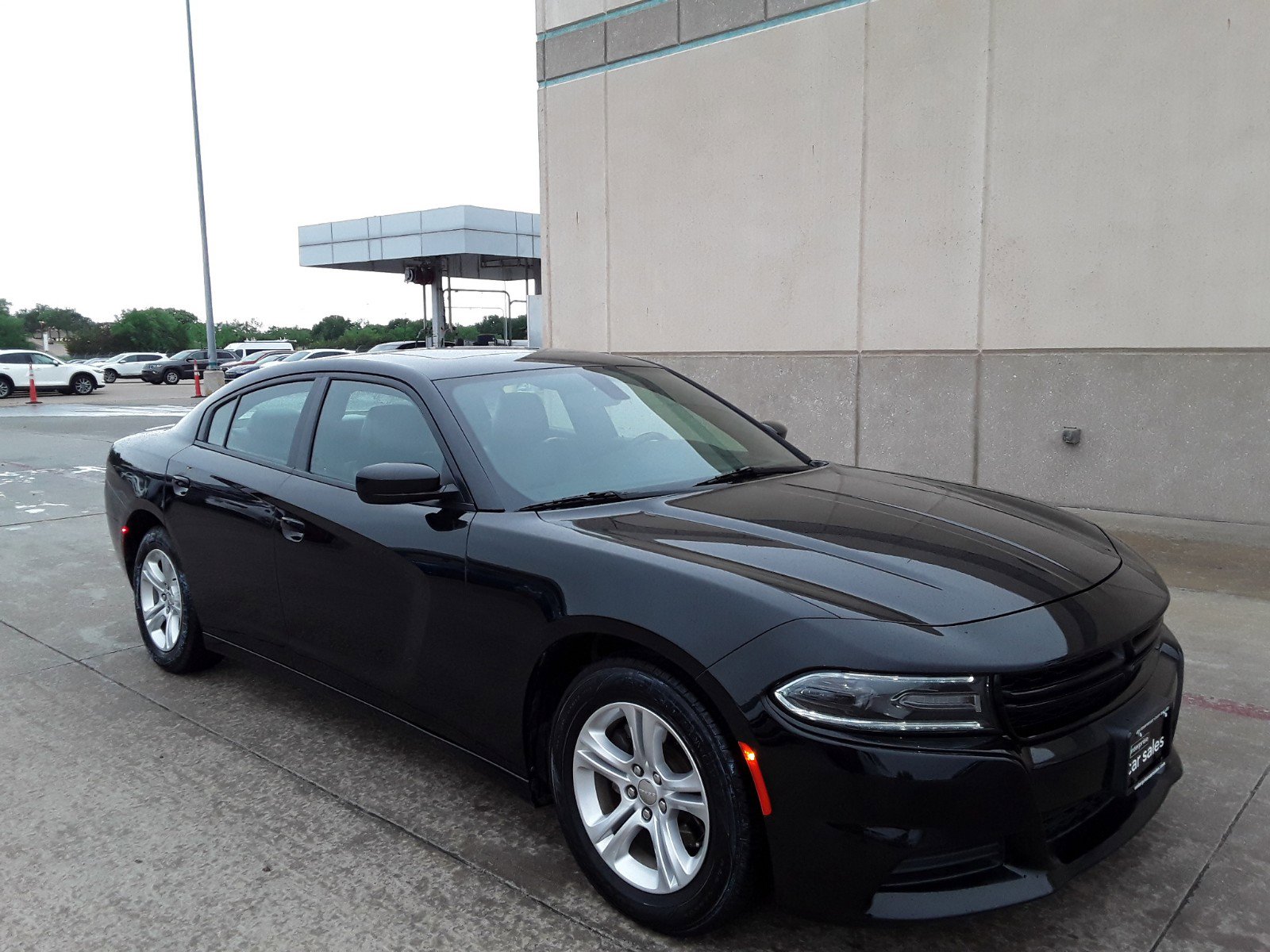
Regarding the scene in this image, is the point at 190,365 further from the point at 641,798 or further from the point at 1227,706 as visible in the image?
the point at 641,798

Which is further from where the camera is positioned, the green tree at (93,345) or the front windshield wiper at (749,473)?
the green tree at (93,345)

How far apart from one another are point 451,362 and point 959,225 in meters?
6.08

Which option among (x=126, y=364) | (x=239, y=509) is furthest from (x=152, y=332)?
(x=239, y=509)

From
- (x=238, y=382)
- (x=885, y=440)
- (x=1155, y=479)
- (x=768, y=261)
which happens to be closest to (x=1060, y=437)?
(x=1155, y=479)

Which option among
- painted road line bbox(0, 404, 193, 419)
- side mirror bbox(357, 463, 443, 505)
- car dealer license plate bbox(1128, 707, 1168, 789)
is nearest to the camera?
car dealer license plate bbox(1128, 707, 1168, 789)

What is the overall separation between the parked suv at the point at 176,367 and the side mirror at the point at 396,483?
149 feet

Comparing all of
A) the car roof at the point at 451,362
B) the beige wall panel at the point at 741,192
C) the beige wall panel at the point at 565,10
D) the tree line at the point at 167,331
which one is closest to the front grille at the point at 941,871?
the car roof at the point at 451,362

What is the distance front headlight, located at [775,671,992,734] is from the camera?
86.9 inches

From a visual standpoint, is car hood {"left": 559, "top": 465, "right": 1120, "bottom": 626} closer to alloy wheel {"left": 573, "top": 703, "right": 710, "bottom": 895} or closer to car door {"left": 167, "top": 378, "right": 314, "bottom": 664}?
alloy wheel {"left": 573, "top": 703, "right": 710, "bottom": 895}

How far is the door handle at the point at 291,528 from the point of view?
3682mm

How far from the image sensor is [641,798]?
8.53 feet

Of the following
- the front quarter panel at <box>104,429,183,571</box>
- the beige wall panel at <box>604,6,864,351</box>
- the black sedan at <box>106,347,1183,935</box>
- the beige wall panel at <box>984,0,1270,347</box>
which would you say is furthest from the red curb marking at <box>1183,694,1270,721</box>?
the beige wall panel at <box>604,6,864,351</box>

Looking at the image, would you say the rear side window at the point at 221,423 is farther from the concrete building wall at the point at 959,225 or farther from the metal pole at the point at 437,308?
the metal pole at the point at 437,308

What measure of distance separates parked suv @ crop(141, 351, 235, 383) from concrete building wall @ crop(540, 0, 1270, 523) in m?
39.1
